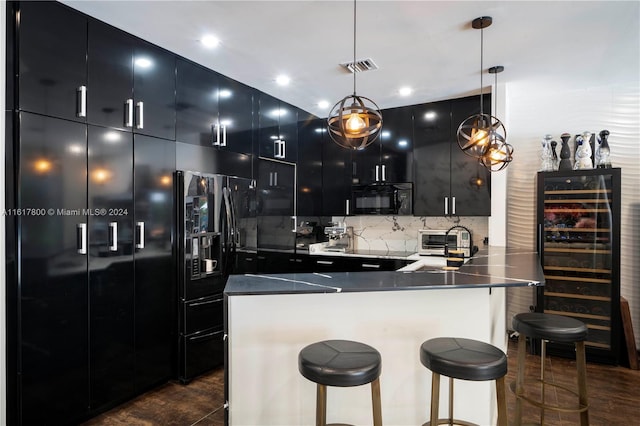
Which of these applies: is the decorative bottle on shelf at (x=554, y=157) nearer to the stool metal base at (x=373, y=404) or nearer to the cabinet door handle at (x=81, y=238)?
the stool metal base at (x=373, y=404)

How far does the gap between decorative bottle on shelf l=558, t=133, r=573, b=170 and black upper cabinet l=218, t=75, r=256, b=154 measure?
3.19 metres

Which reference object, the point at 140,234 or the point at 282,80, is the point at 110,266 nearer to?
the point at 140,234

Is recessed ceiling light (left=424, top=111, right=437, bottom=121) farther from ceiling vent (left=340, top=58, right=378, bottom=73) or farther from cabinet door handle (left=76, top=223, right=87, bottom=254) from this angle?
cabinet door handle (left=76, top=223, right=87, bottom=254)

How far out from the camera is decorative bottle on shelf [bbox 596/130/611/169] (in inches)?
146

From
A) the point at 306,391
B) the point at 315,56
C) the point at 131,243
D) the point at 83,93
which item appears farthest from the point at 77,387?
the point at 315,56

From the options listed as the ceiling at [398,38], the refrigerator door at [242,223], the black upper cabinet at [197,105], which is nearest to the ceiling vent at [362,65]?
the ceiling at [398,38]

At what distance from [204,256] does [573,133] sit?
399cm

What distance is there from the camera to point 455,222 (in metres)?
4.69

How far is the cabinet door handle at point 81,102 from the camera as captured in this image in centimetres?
249

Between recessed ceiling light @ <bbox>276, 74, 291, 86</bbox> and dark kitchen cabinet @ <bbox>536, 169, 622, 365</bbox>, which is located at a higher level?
recessed ceiling light @ <bbox>276, 74, 291, 86</bbox>

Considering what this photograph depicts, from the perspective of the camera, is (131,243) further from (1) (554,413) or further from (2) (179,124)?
(1) (554,413)

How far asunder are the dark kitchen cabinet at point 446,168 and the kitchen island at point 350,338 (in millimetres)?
2334

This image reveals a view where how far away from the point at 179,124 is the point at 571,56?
332 cm

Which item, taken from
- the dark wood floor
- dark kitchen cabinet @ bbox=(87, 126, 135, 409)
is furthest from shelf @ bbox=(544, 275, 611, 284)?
dark kitchen cabinet @ bbox=(87, 126, 135, 409)
